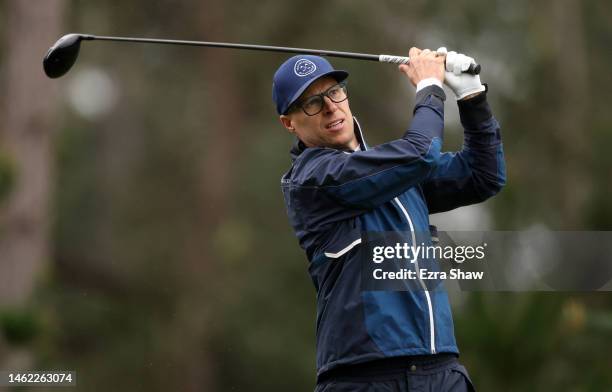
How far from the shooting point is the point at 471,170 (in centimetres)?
523

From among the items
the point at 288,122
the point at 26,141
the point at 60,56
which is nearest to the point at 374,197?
the point at 288,122

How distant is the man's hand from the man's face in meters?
0.32

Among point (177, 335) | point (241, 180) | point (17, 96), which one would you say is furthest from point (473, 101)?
point (241, 180)

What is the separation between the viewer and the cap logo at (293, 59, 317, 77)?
5.06m

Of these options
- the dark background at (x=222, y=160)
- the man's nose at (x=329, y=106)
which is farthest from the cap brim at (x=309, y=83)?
the dark background at (x=222, y=160)

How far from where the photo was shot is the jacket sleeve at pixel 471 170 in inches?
202

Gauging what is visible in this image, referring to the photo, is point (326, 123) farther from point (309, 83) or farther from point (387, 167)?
point (387, 167)

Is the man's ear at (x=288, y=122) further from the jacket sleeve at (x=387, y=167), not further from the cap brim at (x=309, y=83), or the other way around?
the jacket sleeve at (x=387, y=167)

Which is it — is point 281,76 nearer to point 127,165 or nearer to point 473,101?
point 473,101

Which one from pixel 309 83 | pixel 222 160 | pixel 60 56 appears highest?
pixel 222 160

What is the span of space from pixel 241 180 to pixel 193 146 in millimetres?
1870

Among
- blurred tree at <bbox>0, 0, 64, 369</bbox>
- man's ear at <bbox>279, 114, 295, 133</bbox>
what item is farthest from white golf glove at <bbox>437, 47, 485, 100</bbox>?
blurred tree at <bbox>0, 0, 64, 369</bbox>

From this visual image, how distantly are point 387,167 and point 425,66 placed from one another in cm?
58

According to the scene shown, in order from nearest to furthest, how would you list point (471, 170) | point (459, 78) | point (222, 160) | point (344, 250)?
1. point (344, 250)
2. point (459, 78)
3. point (471, 170)
4. point (222, 160)
